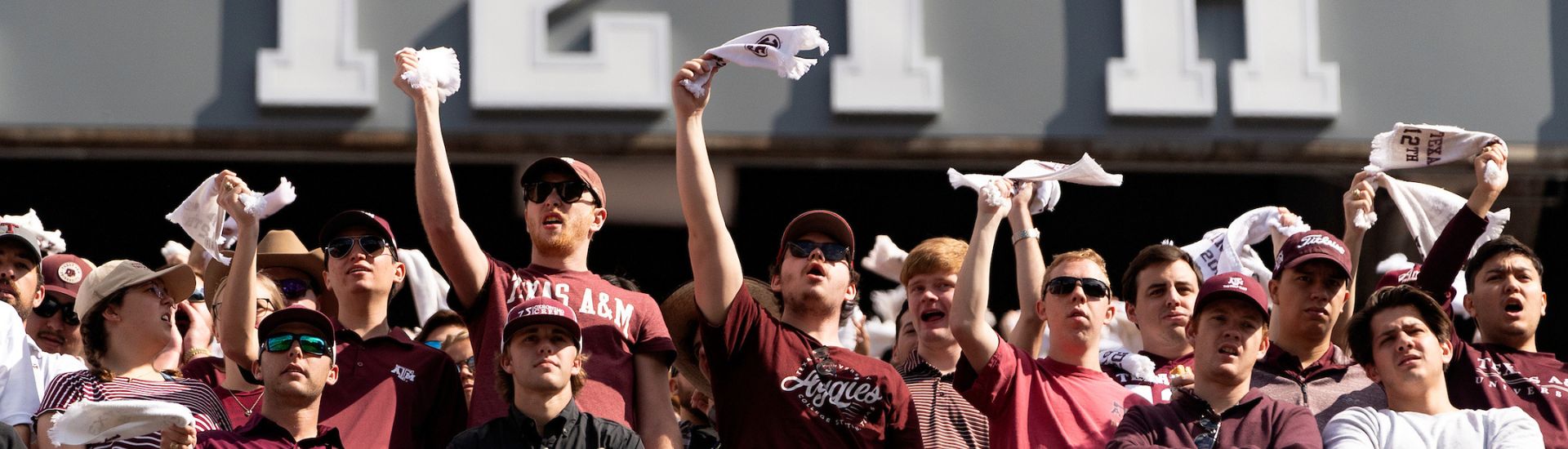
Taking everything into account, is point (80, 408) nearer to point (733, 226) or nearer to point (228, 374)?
point (228, 374)

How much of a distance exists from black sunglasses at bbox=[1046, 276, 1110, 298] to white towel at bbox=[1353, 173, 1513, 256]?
1.43m

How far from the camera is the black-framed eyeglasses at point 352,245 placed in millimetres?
6242

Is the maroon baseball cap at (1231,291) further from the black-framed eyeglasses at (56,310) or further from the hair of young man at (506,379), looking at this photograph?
the black-framed eyeglasses at (56,310)

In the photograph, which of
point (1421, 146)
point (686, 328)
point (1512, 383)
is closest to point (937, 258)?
point (686, 328)

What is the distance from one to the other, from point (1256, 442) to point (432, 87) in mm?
2633

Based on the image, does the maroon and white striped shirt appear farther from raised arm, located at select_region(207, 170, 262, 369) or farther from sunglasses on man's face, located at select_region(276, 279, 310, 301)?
sunglasses on man's face, located at select_region(276, 279, 310, 301)

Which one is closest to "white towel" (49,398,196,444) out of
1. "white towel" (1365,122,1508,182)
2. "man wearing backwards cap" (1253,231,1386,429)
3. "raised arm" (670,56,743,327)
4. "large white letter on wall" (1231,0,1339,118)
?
"raised arm" (670,56,743,327)

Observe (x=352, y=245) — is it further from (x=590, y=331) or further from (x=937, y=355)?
(x=937, y=355)

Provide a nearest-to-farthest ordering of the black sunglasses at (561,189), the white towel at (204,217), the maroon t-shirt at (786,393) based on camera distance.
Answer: the maroon t-shirt at (786,393) → the black sunglasses at (561,189) → the white towel at (204,217)

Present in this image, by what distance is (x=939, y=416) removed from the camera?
6281mm

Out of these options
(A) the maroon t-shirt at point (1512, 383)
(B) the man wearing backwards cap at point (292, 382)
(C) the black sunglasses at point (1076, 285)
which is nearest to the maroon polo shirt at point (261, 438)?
(B) the man wearing backwards cap at point (292, 382)

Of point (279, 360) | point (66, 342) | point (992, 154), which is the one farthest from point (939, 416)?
point (992, 154)

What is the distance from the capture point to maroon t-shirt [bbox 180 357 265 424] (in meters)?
6.21

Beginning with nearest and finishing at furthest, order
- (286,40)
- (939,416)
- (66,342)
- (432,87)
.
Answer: (432,87) < (939,416) < (66,342) < (286,40)
